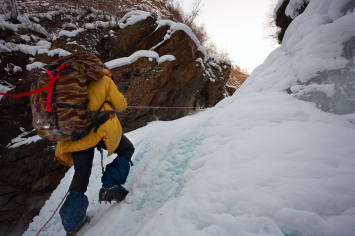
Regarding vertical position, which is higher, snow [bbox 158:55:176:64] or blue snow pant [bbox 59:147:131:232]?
snow [bbox 158:55:176:64]

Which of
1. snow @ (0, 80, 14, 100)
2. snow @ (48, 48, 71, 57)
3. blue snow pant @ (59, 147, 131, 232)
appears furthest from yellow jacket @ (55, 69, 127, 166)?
snow @ (0, 80, 14, 100)

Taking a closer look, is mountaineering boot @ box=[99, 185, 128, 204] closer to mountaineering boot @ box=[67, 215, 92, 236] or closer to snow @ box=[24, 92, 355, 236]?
snow @ box=[24, 92, 355, 236]

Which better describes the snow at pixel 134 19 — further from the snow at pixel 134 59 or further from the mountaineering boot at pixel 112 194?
the mountaineering boot at pixel 112 194

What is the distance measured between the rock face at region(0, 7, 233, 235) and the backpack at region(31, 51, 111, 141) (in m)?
4.10

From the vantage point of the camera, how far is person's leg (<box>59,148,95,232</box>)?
4.83 feet

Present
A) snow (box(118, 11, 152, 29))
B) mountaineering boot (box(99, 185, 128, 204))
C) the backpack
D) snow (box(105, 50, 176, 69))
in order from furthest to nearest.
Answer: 1. snow (box(118, 11, 152, 29))
2. snow (box(105, 50, 176, 69))
3. mountaineering boot (box(99, 185, 128, 204))
4. the backpack

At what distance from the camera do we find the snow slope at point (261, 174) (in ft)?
2.63

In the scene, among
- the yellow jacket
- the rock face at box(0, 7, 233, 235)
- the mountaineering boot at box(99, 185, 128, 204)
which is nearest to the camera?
the yellow jacket

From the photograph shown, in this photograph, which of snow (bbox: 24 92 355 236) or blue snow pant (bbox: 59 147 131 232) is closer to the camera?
snow (bbox: 24 92 355 236)

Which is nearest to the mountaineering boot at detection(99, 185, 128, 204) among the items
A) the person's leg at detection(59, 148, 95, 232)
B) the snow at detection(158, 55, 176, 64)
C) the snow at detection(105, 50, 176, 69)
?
the person's leg at detection(59, 148, 95, 232)

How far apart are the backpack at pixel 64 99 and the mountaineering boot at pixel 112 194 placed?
653 millimetres

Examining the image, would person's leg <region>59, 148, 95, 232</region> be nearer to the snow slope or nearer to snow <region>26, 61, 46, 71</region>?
the snow slope

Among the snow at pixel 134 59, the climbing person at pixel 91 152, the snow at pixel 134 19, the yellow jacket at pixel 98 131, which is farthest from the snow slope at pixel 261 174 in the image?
the snow at pixel 134 19

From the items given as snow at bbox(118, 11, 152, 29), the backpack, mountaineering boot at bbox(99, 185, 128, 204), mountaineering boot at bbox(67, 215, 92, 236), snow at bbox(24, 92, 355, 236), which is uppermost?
snow at bbox(118, 11, 152, 29)
